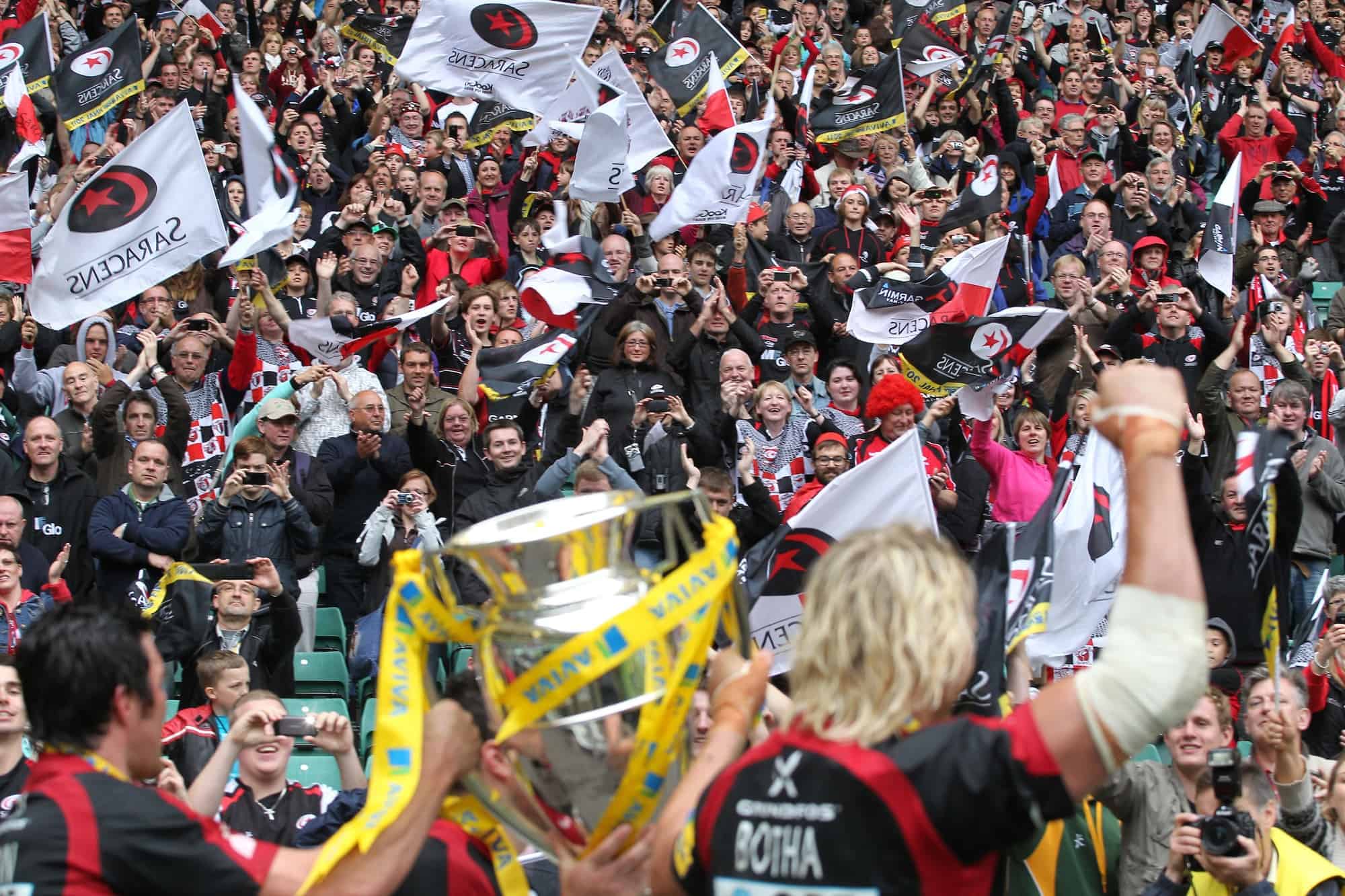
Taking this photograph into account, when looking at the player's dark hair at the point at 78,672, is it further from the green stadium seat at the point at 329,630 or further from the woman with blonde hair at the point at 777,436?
the woman with blonde hair at the point at 777,436

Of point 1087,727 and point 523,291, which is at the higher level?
point 1087,727

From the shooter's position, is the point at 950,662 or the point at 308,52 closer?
the point at 950,662

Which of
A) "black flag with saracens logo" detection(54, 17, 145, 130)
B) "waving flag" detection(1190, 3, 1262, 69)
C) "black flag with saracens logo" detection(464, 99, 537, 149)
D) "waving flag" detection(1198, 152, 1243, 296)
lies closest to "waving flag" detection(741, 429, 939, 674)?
"waving flag" detection(1198, 152, 1243, 296)

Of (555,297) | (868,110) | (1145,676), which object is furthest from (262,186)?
(1145,676)

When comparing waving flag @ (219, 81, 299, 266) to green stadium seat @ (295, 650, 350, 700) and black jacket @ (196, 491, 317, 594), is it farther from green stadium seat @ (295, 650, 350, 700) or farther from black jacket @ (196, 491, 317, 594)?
green stadium seat @ (295, 650, 350, 700)

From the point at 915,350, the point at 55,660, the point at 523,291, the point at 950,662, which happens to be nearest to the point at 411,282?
the point at 523,291

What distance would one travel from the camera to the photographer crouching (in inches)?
168

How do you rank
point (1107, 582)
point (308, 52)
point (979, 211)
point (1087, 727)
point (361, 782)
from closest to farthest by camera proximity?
point (1087, 727), point (361, 782), point (1107, 582), point (979, 211), point (308, 52)

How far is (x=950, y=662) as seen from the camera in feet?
8.73

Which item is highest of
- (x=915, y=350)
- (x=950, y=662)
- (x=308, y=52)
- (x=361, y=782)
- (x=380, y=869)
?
(x=950, y=662)

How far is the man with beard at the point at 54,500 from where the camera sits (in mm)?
9734

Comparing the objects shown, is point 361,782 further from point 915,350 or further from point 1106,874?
point 915,350

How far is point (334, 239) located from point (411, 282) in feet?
4.33

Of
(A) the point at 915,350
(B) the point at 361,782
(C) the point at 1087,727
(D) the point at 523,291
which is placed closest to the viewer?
(C) the point at 1087,727
